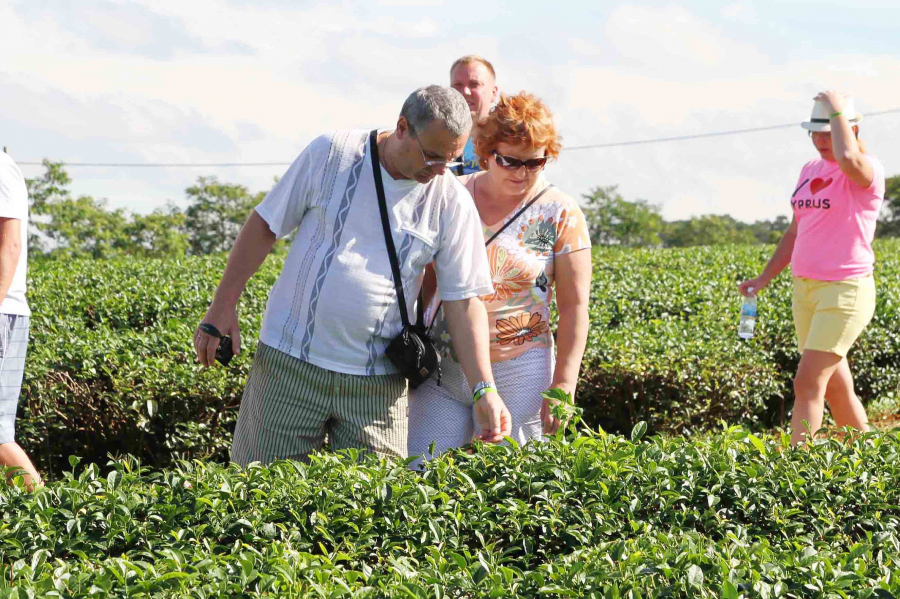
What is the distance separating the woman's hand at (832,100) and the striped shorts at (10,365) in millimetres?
3773

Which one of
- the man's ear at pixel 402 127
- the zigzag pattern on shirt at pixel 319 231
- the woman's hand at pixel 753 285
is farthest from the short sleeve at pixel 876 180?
the zigzag pattern on shirt at pixel 319 231

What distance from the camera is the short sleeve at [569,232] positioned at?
346 cm

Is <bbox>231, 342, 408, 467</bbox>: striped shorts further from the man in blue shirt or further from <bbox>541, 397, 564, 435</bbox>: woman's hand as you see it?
the man in blue shirt

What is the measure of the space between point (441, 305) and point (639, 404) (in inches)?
110

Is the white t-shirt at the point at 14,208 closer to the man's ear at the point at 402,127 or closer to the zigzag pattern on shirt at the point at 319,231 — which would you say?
the zigzag pattern on shirt at the point at 319,231

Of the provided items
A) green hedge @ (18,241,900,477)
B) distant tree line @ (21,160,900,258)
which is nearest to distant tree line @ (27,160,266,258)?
distant tree line @ (21,160,900,258)

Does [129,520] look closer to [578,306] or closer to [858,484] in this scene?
[578,306]

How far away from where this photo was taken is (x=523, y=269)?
11.3 feet

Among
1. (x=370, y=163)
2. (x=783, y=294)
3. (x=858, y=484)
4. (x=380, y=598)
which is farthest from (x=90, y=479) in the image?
(x=783, y=294)

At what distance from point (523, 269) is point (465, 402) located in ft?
1.73

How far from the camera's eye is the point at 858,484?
2.82m

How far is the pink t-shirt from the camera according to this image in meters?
4.66

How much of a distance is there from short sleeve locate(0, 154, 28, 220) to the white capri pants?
5.45 ft

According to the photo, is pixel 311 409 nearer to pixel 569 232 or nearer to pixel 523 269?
pixel 523 269
